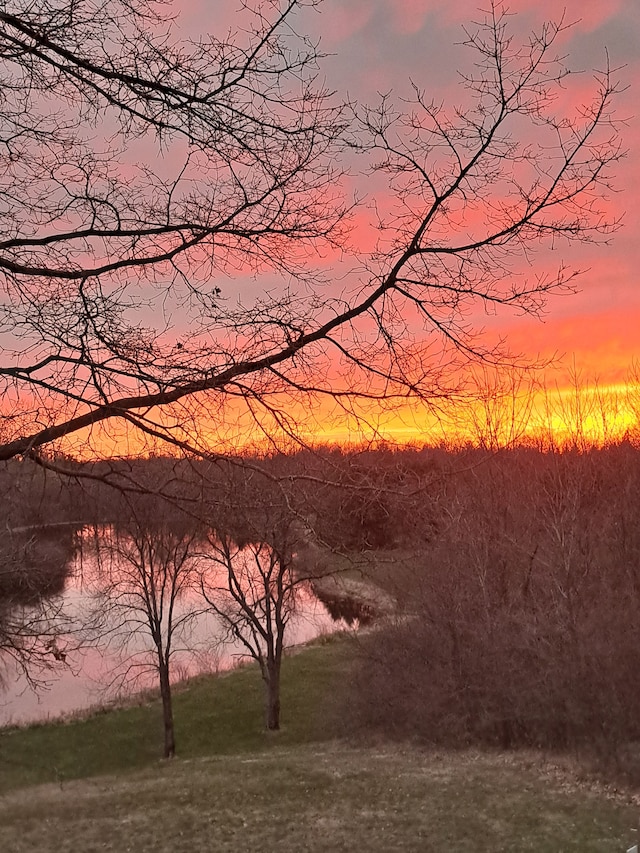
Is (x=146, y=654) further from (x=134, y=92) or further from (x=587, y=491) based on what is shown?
(x=134, y=92)

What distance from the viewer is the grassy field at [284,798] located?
8930mm

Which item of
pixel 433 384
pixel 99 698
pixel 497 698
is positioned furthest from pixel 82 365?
pixel 99 698

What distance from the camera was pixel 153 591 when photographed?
1753 cm

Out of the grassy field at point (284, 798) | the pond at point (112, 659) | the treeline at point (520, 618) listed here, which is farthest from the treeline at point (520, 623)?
the pond at point (112, 659)

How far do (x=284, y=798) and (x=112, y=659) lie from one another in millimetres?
12391

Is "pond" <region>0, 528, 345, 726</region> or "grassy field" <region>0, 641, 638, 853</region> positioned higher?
"pond" <region>0, 528, 345, 726</region>

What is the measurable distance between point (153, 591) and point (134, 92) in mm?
15553

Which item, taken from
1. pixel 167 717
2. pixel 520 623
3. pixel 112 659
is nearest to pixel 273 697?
pixel 167 717

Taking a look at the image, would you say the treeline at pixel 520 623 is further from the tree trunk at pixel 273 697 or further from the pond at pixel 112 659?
the pond at pixel 112 659

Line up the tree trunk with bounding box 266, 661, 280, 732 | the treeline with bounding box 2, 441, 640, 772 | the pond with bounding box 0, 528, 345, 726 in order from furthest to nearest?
the pond with bounding box 0, 528, 345, 726, the tree trunk with bounding box 266, 661, 280, 732, the treeline with bounding box 2, 441, 640, 772

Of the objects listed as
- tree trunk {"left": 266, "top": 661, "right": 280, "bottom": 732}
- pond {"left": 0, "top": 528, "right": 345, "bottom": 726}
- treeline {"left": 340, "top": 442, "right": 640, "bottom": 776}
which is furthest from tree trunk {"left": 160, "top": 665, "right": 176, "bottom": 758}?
treeline {"left": 340, "top": 442, "right": 640, "bottom": 776}

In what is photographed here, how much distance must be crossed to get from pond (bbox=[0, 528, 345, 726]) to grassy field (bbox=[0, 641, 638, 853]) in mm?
1748

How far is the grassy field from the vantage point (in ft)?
29.3

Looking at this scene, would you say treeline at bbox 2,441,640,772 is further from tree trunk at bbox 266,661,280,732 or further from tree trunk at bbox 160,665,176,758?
tree trunk at bbox 160,665,176,758
